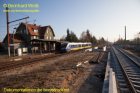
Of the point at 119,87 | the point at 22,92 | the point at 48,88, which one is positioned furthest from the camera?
the point at 119,87

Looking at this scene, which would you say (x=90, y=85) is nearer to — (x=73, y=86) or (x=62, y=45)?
(x=73, y=86)

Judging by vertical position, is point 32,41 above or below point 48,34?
below

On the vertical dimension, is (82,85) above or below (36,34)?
below

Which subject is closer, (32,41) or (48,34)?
(32,41)

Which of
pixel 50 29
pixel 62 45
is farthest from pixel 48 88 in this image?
pixel 50 29

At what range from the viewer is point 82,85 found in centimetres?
988

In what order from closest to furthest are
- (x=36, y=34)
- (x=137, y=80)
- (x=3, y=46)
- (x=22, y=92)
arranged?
(x=22, y=92)
(x=137, y=80)
(x=3, y=46)
(x=36, y=34)

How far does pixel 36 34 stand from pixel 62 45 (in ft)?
64.0

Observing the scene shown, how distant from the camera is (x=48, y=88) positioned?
8.70 m

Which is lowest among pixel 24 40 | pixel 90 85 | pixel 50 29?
pixel 90 85

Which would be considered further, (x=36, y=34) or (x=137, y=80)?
(x=36, y=34)

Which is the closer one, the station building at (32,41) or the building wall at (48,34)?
the station building at (32,41)

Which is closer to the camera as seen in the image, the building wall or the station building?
the station building

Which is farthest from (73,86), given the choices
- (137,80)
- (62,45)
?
(62,45)
